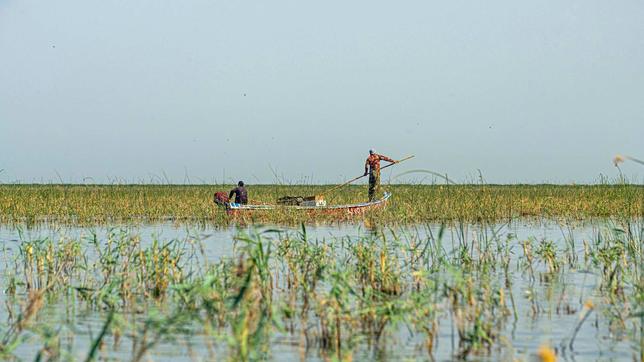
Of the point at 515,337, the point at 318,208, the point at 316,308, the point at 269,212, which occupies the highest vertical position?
the point at 318,208

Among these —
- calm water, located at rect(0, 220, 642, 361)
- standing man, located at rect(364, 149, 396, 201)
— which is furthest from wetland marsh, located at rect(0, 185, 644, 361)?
standing man, located at rect(364, 149, 396, 201)

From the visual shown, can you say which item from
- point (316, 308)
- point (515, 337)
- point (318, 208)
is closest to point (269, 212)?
point (318, 208)

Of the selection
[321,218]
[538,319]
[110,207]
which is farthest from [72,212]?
[538,319]

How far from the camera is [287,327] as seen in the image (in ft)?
23.0

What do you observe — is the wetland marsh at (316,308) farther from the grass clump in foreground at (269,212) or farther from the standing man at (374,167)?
the standing man at (374,167)

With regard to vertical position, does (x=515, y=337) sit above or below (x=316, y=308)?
below

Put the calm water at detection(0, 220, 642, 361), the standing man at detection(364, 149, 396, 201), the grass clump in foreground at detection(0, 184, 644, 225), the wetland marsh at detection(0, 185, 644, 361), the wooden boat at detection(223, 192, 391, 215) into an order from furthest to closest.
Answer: the standing man at detection(364, 149, 396, 201), the wooden boat at detection(223, 192, 391, 215), the grass clump in foreground at detection(0, 184, 644, 225), the calm water at detection(0, 220, 642, 361), the wetland marsh at detection(0, 185, 644, 361)

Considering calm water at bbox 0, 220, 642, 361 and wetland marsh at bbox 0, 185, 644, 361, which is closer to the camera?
wetland marsh at bbox 0, 185, 644, 361

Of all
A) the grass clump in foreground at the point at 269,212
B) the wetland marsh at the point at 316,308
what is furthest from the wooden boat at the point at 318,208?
the wetland marsh at the point at 316,308

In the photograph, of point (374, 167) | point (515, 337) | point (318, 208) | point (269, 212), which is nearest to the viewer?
point (515, 337)

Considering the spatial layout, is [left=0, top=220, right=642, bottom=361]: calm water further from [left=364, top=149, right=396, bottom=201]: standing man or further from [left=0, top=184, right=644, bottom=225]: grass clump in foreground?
[left=364, top=149, right=396, bottom=201]: standing man

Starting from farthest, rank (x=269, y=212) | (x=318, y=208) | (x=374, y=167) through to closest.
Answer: (x=374, y=167), (x=318, y=208), (x=269, y=212)

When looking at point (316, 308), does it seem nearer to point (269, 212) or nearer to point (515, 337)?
point (515, 337)

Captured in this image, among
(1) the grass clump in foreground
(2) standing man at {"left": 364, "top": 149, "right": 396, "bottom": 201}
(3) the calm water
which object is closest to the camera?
(3) the calm water
